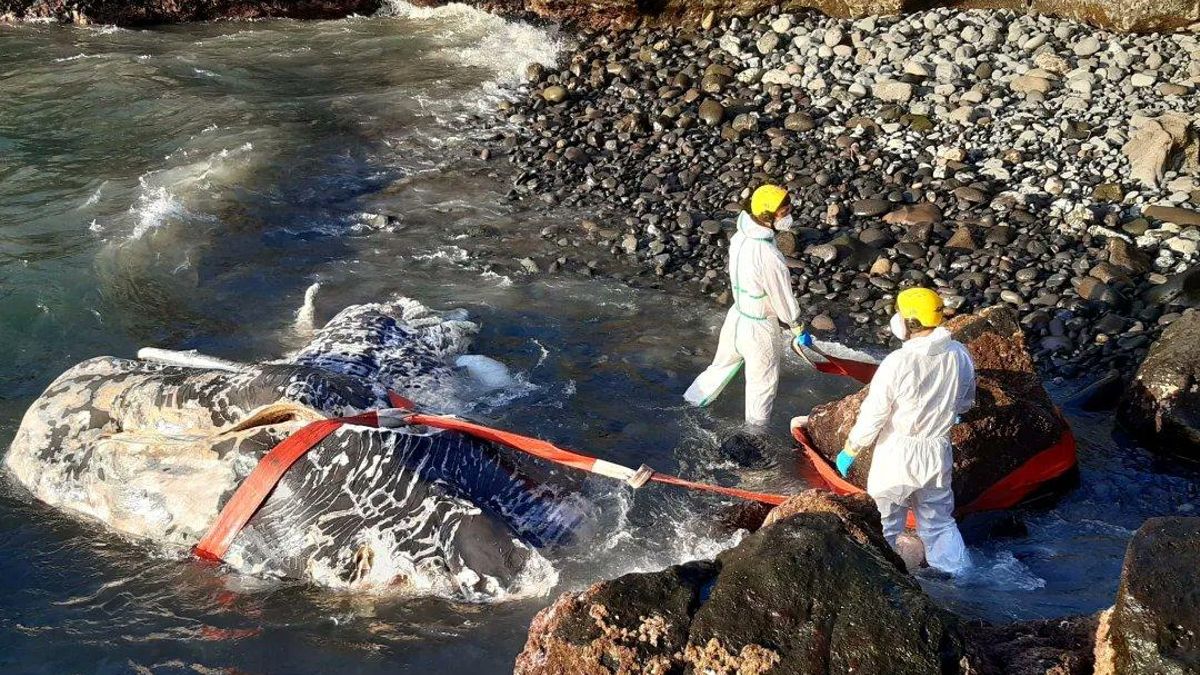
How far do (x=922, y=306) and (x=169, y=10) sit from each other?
53.4 ft

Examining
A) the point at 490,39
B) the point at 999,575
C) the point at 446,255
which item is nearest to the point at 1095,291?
the point at 999,575

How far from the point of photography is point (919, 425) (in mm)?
6844

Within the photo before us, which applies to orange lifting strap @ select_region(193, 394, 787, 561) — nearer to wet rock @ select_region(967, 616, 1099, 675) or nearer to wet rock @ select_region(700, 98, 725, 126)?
wet rock @ select_region(967, 616, 1099, 675)

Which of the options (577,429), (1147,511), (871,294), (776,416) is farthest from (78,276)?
(1147,511)

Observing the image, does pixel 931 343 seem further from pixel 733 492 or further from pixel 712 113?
pixel 712 113

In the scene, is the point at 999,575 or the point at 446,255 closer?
the point at 999,575

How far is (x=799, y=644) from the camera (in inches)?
158

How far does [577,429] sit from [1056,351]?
13.9 ft

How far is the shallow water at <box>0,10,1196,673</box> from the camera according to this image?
6.46m

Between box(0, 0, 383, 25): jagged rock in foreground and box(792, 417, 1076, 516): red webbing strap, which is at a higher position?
box(0, 0, 383, 25): jagged rock in foreground

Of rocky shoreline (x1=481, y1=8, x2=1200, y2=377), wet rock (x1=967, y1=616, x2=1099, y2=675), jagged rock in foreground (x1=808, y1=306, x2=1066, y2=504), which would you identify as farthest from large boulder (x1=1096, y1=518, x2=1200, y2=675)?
rocky shoreline (x1=481, y1=8, x2=1200, y2=377)

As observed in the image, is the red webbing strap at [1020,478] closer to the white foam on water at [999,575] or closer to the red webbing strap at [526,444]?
the white foam on water at [999,575]

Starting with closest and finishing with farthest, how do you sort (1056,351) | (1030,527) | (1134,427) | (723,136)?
(1030,527) → (1134,427) → (1056,351) → (723,136)

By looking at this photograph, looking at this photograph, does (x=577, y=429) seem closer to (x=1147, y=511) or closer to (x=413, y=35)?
(x=1147, y=511)
